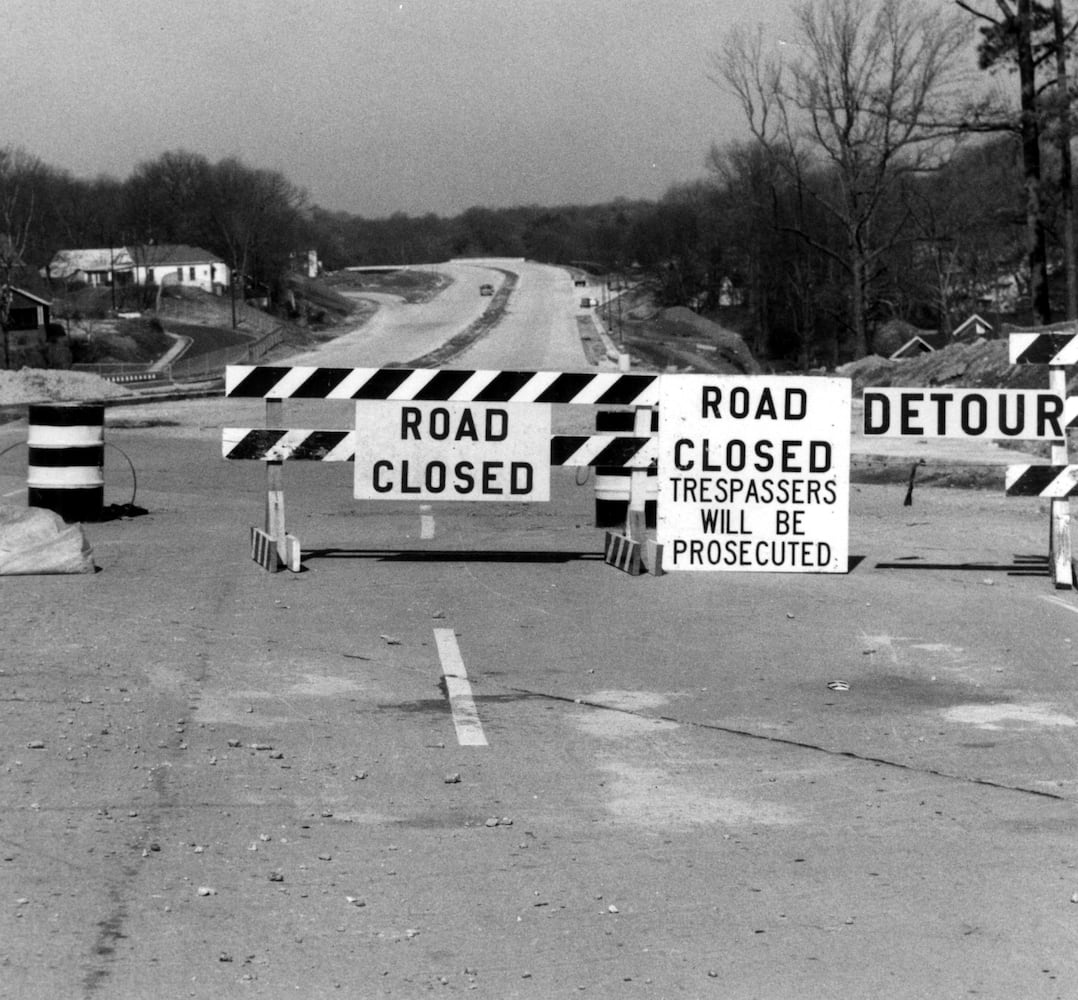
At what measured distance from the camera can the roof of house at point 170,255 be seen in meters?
129

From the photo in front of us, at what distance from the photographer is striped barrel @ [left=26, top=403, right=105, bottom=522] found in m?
13.5

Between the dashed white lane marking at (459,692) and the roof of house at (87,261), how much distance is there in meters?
121

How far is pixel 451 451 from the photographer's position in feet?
37.1

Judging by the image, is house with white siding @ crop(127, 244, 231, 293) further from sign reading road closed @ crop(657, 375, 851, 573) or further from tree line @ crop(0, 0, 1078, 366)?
sign reading road closed @ crop(657, 375, 851, 573)

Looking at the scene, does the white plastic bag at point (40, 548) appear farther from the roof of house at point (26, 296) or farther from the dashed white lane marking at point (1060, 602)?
the roof of house at point (26, 296)

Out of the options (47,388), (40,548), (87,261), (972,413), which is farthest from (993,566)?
(87,261)

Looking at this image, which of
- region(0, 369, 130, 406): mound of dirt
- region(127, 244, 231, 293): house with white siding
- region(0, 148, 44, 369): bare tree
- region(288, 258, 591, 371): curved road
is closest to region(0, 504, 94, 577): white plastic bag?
region(0, 369, 130, 406): mound of dirt

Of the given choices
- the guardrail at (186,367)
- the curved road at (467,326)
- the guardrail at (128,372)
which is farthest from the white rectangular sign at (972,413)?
the guardrail at (186,367)

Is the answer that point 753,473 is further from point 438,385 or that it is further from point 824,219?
point 824,219

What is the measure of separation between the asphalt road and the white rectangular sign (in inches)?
41.1

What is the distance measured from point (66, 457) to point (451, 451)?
13.4 ft

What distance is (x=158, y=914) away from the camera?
4.69m

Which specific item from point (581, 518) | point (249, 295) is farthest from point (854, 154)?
point (249, 295)

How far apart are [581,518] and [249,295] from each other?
120m
